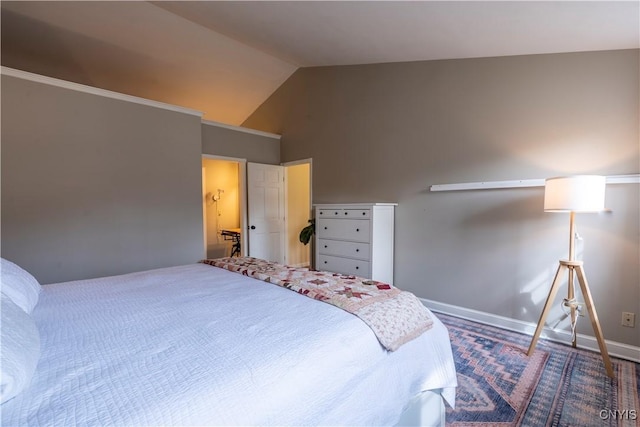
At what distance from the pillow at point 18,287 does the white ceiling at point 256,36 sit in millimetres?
2457

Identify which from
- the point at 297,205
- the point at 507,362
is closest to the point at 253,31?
→ the point at 297,205

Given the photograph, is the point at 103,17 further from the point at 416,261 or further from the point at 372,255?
the point at 416,261

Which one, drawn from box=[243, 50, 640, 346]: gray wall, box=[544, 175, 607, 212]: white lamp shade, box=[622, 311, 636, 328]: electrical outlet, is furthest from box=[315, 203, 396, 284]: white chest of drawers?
box=[622, 311, 636, 328]: electrical outlet

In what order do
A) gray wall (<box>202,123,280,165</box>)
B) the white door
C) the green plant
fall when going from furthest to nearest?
1. the white door
2. the green plant
3. gray wall (<box>202,123,280,165</box>)

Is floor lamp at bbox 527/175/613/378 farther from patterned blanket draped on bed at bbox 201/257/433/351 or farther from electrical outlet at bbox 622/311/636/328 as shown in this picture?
patterned blanket draped on bed at bbox 201/257/433/351

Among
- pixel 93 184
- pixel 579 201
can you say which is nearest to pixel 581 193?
pixel 579 201

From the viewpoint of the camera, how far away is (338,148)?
3.92 meters

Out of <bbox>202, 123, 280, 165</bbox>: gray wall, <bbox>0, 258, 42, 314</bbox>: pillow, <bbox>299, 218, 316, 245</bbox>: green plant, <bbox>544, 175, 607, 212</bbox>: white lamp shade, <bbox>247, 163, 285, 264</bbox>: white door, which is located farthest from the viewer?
<bbox>247, 163, 285, 264</bbox>: white door

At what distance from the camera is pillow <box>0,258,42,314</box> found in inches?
44.7

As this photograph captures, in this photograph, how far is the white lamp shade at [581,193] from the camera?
1.89m

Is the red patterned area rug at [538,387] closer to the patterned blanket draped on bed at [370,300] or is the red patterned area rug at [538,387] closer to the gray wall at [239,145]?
the patterned blanket draped on bed at [370,300]

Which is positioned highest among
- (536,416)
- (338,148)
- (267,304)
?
(338,148)

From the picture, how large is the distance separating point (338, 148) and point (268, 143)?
1.32 meters

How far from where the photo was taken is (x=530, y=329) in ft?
8.36
